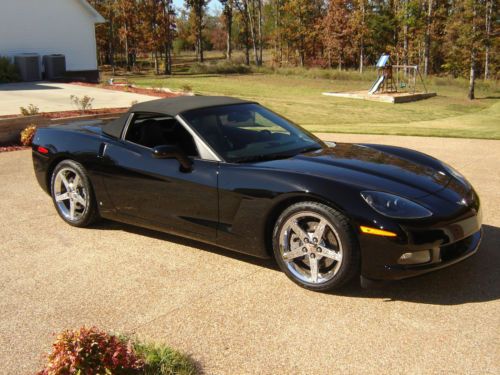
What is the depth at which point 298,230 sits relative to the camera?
3902 mm

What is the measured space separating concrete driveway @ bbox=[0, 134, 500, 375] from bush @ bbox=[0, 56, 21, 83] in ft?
74.3

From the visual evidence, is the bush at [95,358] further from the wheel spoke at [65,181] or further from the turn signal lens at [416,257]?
the wheel spoke at [65,181]

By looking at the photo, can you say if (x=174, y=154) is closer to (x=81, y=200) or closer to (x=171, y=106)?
(x=171, y=106)

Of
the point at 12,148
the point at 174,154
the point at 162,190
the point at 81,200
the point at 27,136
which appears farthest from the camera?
the point at 27,136

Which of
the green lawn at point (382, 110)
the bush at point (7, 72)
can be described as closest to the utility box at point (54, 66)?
the bush at point (7, 72)

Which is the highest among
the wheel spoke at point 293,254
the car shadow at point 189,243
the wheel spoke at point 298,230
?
Result: the wheel spoke at point 298,230

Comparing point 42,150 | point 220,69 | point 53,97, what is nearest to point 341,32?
point 220,69

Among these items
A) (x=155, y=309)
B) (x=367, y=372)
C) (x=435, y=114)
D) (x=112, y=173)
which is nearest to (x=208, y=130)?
(x=112, y=173)

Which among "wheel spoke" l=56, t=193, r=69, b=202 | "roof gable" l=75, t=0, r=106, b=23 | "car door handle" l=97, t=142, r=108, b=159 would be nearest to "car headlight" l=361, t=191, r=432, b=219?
"car door handle" l=97, t=142, r=108, b=159

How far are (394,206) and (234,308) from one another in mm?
1277

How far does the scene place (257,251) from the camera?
4.17 metres

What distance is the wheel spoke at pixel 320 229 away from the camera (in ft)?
12.4

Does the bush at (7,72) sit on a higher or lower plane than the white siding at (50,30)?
lower

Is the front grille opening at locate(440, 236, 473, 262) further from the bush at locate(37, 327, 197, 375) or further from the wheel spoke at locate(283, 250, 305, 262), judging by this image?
the bush at locate(37, 327, 197, 375)
